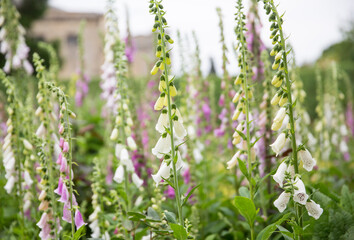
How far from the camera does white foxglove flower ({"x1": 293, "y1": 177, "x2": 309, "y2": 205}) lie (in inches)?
69.4

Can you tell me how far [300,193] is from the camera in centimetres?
180

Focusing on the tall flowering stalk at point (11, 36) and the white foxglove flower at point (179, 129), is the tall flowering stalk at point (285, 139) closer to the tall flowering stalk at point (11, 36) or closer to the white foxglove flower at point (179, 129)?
the white foxglove flower at point (179, 129)

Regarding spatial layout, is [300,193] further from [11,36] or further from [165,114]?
[11,36]

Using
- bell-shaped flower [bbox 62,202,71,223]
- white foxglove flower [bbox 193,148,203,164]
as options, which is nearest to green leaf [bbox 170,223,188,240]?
bell-shaped flower [bbox 62,202,71,223]

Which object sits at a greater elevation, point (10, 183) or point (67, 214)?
point (10, 183)

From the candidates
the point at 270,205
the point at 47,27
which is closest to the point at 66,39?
the point at 47,27

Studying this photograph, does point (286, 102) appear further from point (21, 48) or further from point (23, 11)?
point (23, 11)

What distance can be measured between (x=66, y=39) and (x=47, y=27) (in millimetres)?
2279

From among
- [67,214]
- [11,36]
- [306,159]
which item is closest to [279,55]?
[306,159]

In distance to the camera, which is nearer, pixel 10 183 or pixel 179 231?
pixel 179 231

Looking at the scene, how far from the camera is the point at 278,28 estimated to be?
187 cm

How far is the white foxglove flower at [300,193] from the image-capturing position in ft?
5.78

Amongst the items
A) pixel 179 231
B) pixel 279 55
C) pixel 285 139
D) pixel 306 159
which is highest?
pixel 279 55

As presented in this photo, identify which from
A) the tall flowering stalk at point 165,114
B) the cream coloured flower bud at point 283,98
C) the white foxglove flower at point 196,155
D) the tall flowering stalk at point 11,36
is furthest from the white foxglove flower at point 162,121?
the tall flowering stalk at point 11,36
